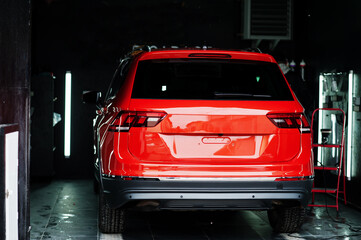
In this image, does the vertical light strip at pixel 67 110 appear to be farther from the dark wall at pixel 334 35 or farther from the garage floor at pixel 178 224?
the dark wall at pixel 334 35

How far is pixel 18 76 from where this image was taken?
4594 mm

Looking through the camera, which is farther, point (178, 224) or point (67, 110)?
point (67, 110)

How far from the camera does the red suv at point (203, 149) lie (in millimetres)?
5043

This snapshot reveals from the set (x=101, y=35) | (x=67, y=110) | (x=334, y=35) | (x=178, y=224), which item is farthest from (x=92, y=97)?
(x=334, y=35)

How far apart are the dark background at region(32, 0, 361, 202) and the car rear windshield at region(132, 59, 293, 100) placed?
14.8ft

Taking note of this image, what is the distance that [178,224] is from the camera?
6699mm

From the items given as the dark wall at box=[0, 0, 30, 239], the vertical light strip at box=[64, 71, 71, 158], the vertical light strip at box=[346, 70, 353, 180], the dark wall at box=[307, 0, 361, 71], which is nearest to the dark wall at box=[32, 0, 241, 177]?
the vertical light strip at box=[64, 71, 71, 158]

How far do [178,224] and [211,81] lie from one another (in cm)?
191

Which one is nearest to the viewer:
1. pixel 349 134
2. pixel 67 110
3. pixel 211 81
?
pixel 211 81

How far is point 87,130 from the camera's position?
1032cm

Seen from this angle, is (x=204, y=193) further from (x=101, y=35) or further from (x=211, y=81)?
(x=101, y=35)

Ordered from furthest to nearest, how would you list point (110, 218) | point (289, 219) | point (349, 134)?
point (349, 134) → point (289, 219) → point (110, 218)

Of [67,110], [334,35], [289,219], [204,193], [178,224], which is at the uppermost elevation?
[334,35]

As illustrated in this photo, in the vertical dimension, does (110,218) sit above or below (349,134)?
below
